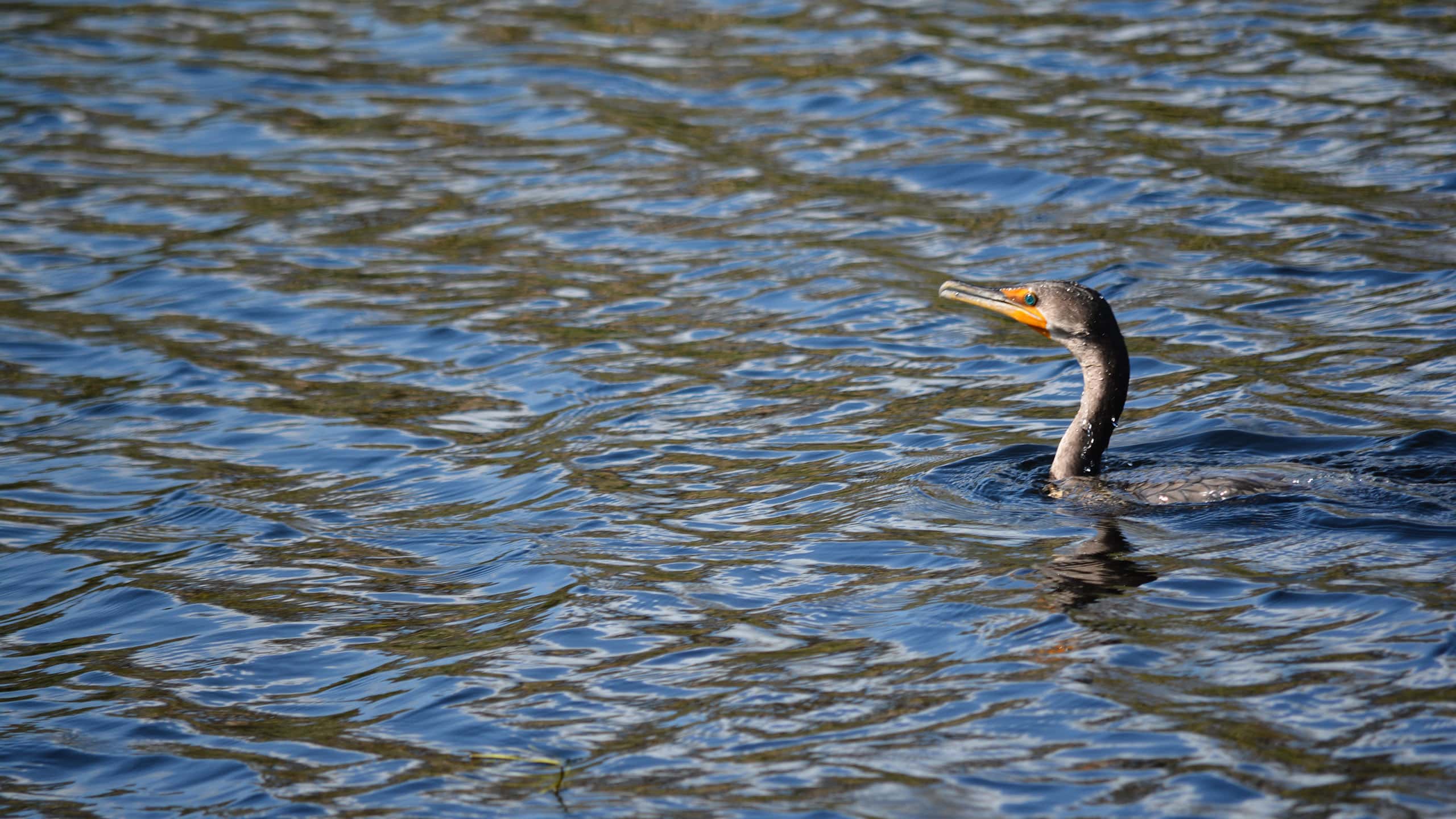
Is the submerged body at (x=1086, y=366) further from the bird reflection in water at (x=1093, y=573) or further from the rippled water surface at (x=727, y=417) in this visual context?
the bird reflection in water at (x=1093, y=573)

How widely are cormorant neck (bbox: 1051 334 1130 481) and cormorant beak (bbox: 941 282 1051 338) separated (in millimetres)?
272

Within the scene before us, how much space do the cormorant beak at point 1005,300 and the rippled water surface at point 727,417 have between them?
67 cm

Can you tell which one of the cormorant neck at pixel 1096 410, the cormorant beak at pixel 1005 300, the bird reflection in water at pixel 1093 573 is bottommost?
the bird reflection in water at pixel 1093 573

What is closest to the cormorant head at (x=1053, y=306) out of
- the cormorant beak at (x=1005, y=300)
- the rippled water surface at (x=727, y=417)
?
the cormorant beak at (x=1005, y=300)

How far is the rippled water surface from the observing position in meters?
5.60

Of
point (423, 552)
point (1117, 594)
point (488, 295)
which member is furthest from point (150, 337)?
point (1117, 594)

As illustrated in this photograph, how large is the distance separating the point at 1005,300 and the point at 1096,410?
2.38ft

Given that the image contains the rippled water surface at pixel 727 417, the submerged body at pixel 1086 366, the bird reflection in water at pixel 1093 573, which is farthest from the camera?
the submerged body at pixel 1086 366

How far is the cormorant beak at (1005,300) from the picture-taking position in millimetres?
8008

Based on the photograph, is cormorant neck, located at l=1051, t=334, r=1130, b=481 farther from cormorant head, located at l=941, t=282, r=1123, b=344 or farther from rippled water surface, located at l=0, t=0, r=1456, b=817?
rippled water surface, located at l=0, t=0, r=1456, b=817

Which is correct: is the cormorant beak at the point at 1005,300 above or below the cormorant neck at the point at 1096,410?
above

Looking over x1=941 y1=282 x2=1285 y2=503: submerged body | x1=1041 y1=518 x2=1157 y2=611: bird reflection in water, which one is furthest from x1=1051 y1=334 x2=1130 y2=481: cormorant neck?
x1=1041 y1=518 x2=1157 y2=611: bird reflection in water

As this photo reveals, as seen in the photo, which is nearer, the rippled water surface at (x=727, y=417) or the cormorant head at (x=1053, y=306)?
the rippled water surface at (x=727, y=417)

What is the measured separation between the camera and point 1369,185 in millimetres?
11312
